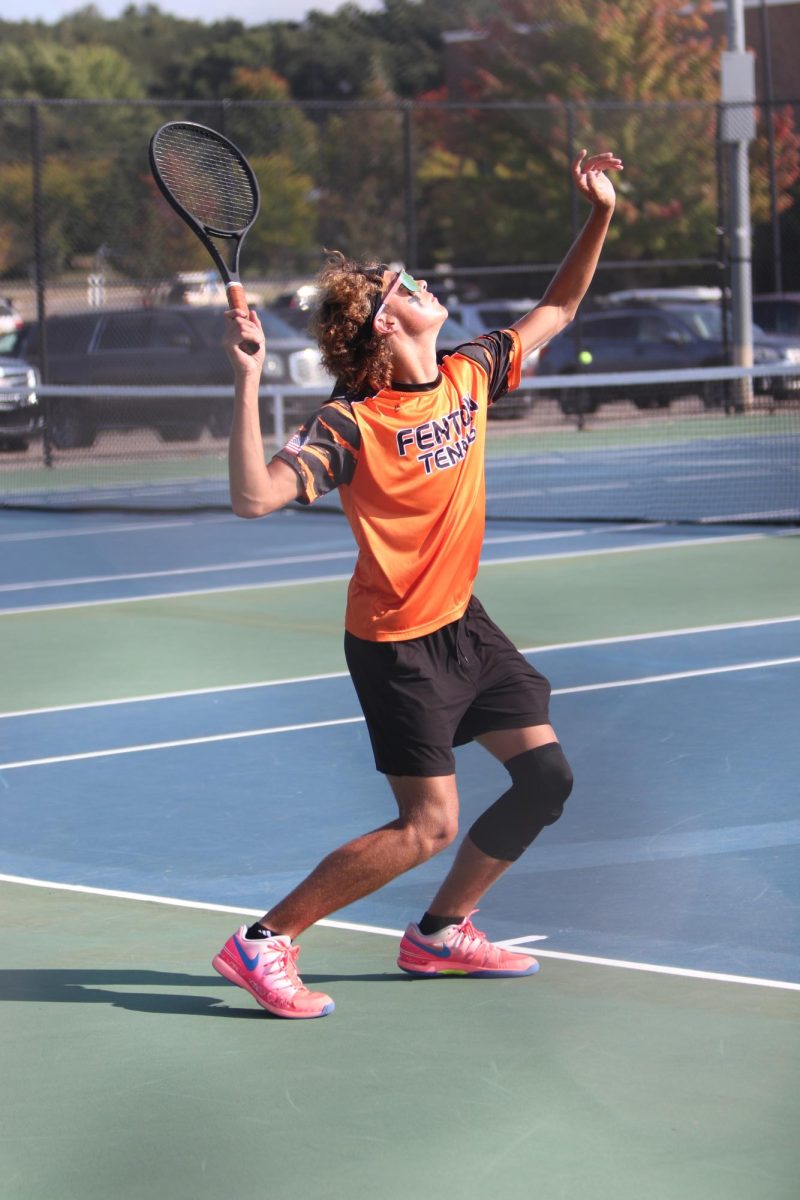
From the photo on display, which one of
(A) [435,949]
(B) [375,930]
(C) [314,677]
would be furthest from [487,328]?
(A) [435,949]

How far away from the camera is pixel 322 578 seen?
492 inches

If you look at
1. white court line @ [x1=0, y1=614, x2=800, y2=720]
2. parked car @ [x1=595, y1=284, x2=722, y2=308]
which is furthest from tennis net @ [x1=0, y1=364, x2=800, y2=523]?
parked car @ [x1=595, y1=284, x2=722, y2=308]

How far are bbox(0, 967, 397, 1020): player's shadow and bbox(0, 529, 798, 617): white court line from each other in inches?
265

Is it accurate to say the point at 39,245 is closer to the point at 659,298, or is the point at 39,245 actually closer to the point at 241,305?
the point at 659,298

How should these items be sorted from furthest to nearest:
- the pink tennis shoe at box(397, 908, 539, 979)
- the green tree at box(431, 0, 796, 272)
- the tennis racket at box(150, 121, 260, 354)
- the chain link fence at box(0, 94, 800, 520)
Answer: the green tree at box(431, 0, 796, 272) → the chain link fence at box(0, 94, 800, 520) → the tennis racket at box(150, 121, 260, 354) → the pink tennis shoe at box(397, 908, 539, 979)

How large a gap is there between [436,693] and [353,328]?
0.86 meters

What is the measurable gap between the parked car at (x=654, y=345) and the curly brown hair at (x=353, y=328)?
826 inches

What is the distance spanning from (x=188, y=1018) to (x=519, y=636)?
18.1 feet

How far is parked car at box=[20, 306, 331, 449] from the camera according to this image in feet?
73.4

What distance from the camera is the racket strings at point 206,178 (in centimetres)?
555

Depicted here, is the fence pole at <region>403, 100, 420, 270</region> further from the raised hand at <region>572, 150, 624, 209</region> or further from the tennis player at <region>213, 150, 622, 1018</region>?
the tennis player at <region>213, 150, 622, 1018</region>

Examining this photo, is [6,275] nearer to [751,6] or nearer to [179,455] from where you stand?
[751,6]

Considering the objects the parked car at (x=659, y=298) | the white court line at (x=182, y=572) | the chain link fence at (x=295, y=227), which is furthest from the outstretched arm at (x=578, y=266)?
the parked car at (x=659, y=298)

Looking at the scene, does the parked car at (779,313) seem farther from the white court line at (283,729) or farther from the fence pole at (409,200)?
the white court line at (283,729)
